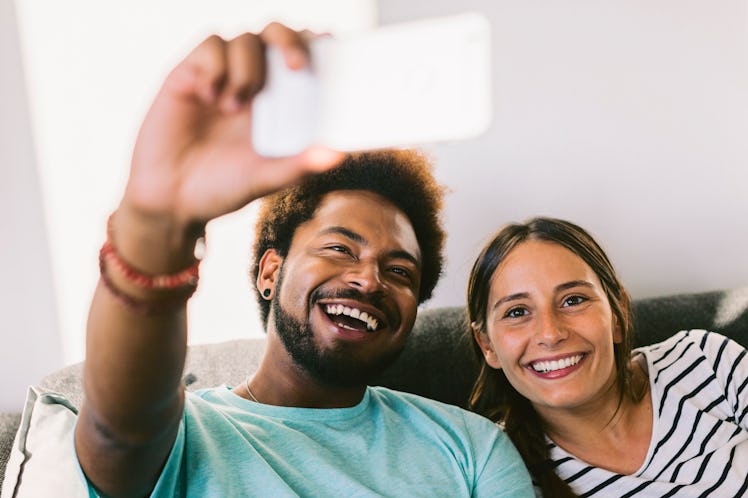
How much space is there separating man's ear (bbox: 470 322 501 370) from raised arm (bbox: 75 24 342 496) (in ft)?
2.41

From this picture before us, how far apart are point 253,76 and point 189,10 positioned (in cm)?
102

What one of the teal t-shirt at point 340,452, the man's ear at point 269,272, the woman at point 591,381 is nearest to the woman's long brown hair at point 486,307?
the woman at point 591,381

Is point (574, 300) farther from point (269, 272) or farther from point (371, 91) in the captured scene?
point (371, 91)

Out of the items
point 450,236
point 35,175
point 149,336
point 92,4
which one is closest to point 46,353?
point 35,175

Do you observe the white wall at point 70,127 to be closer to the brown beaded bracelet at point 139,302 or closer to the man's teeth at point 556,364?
the man's teeth at point 556,364

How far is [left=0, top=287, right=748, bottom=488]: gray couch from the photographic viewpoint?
128 cm

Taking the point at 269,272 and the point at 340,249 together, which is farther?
the point at 269,272

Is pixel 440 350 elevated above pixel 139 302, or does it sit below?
below

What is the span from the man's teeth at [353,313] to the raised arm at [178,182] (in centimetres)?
44

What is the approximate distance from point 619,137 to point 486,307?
Answer: 64cm

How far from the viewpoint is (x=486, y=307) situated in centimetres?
120

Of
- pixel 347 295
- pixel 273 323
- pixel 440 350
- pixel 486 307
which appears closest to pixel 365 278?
pixel 347 295

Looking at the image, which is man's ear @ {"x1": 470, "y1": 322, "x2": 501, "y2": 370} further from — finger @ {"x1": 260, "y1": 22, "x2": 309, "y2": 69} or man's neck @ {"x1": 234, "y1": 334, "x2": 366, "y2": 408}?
finger @ {"x1": 260, "y1": 22, "x2": 309, "y2": 69}

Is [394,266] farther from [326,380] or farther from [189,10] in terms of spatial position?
[189,10]
